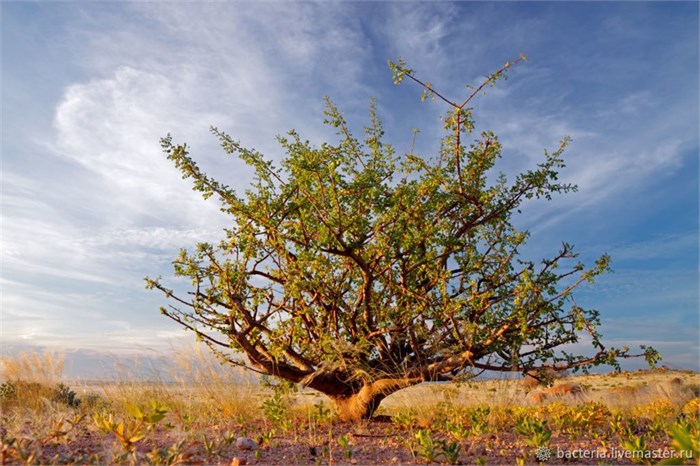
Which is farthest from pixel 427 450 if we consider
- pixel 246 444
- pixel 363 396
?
pixel 363 396

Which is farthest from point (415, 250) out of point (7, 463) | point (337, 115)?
point (7, 463)

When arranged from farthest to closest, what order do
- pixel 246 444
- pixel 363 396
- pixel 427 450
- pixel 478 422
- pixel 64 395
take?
pixel 64 395, pixel 363 396, pixel 478 422, pixel 246 444, pixel 427 450

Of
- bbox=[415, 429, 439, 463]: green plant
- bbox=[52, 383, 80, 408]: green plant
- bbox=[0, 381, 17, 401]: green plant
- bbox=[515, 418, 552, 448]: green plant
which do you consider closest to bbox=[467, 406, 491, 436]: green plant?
bbox=[515, 418, 552, 448]: green plant

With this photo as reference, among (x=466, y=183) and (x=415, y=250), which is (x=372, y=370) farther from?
(x=466, y=183)

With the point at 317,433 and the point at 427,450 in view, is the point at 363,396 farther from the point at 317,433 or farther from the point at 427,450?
the point at 427,450

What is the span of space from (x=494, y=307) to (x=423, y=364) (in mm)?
1345

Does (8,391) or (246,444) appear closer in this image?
(246,444)

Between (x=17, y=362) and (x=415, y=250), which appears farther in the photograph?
(x=17, y=362)

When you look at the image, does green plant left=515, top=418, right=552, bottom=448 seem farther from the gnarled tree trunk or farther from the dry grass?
the gnarled tree trunk

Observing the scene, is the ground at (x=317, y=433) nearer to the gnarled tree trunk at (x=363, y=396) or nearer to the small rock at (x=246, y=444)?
the small rock at (x=246, y=444)

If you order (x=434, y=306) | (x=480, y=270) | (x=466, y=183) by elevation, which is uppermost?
(x=466, y=183)

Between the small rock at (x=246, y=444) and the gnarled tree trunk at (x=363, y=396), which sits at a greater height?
the gnarled tree trunk at (x=363, y=396)

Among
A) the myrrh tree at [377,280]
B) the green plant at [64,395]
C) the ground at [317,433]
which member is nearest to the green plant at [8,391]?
the green plant at [64,395]

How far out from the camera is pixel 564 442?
21.0 ft
